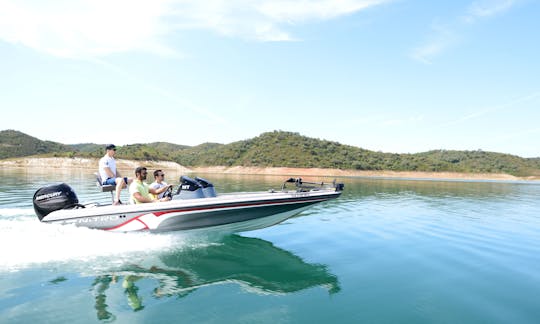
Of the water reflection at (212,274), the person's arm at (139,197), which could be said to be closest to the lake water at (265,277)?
the water reflection at (212,274)

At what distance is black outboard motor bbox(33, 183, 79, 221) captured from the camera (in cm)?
759

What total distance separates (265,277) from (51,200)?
562 cm

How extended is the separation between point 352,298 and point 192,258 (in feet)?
11.2

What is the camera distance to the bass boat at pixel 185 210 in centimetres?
735

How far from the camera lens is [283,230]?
33.0 ft

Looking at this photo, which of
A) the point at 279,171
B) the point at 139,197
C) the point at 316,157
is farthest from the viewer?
the point at 316,157

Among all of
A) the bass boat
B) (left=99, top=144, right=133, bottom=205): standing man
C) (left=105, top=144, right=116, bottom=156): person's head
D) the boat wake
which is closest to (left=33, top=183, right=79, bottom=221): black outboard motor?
Answer: the bass boat

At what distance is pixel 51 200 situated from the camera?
7629mm

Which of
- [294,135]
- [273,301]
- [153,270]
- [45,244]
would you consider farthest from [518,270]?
[294,135]

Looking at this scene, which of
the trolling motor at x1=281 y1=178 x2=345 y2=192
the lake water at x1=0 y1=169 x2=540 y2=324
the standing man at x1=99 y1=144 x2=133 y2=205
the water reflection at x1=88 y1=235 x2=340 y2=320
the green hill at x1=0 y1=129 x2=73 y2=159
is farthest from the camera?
the green hill at x1=0 y1=129 x2=73 y2=159

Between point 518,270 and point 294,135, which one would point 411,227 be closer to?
point 518,270

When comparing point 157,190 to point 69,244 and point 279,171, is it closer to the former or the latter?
point 69,244

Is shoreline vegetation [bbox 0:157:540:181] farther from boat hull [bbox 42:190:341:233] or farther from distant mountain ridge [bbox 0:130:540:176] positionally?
boat hull [bbox 42:190:341:233]

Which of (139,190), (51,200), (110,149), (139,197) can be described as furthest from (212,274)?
(51,200)
